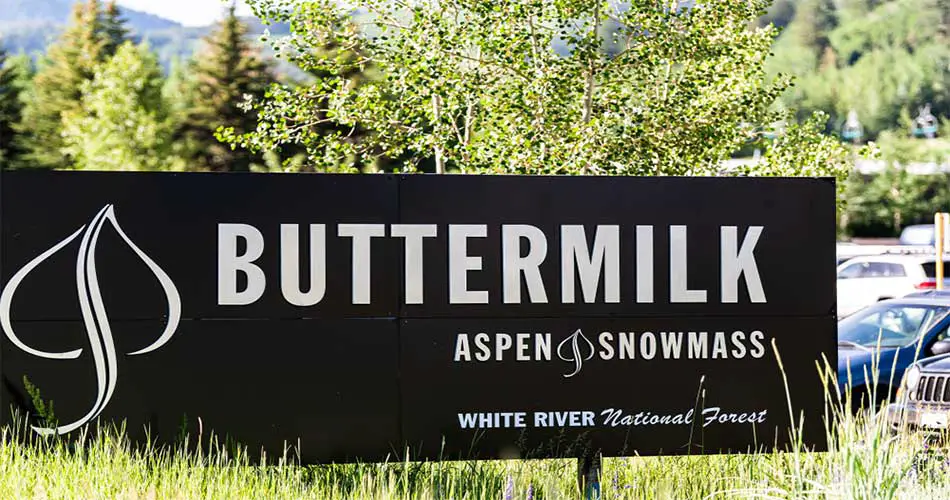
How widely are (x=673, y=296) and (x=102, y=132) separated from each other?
43303 millimetres

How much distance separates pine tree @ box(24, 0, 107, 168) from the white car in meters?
48.6

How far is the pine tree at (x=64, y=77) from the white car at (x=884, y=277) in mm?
48589

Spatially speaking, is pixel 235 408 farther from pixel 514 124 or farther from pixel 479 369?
pixel 514 124

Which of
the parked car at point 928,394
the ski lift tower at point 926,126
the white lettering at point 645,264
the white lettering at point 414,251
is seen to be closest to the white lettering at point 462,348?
the white lettering at point 414,251

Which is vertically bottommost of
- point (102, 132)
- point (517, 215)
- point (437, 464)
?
point (437, 464)

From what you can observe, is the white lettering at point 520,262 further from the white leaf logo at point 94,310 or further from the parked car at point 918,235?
the parked car at point 918,235

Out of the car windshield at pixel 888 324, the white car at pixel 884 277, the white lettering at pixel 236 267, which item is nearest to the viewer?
the white lettering at pixel 236 267

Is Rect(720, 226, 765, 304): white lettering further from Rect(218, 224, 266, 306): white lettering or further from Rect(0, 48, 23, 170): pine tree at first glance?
Rect(0, 48, 23, 170): pine tree

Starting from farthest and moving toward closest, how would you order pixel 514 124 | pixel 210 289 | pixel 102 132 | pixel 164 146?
pixel 164 146
pixel 102 132
pixel 514 124
pixel 210 289

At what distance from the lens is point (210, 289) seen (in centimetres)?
661

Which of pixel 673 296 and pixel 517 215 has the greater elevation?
pixel 517 215

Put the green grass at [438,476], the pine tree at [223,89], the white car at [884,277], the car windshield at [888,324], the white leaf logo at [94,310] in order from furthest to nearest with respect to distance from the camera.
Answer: the pine tree at [223,89], the white car at [884,277], the car windshield at [888,324], the white leaf logo at [94,310], the green grass at [438,476]

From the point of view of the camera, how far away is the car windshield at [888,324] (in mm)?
11570

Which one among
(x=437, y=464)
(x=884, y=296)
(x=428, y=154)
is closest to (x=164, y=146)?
(x=884, y=296)
